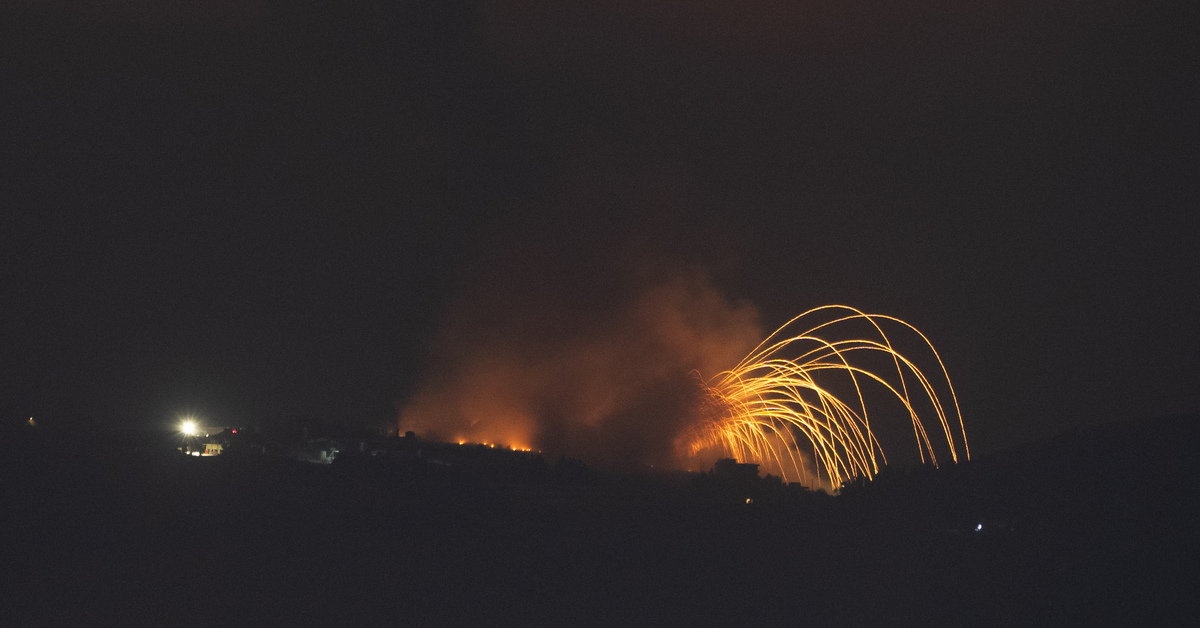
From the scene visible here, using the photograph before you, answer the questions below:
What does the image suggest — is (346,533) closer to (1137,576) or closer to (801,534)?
(801,534)

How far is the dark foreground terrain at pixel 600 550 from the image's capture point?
48.6ft

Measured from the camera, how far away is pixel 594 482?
35.2m

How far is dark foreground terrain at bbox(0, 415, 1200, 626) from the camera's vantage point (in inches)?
583

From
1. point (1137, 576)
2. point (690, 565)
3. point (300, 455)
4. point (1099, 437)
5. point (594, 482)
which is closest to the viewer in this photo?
point (1137, 576)

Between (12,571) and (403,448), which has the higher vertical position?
(403,448)

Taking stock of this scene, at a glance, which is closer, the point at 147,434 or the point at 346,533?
the point at 346,533

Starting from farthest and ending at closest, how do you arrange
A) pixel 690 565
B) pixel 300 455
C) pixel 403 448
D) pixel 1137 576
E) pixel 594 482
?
1. pixel 403 448
2. pixel 300 455
3. pixel 594 482
4. pixel 690 565
5. pixel 1137 576

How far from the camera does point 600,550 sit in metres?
20.4

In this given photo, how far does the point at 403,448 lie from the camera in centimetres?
4675

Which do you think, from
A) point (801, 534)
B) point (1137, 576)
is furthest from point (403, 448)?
point (1137, 576)

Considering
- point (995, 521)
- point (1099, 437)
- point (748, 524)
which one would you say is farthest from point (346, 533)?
point (1099, 437)

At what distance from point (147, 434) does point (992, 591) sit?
38801 millimetres

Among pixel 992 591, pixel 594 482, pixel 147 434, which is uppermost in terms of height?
pixel 147 434

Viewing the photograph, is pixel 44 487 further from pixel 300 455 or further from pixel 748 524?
pixel 748 524
